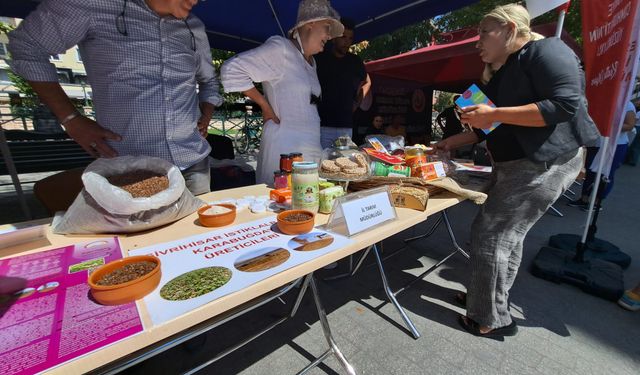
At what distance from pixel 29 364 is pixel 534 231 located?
14.0 feet

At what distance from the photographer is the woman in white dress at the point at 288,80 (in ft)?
5.14

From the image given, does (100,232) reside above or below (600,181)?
above

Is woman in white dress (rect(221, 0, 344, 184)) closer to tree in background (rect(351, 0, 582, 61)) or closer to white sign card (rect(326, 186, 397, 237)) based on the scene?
white sign card (rect(326, 186, 397, 237))

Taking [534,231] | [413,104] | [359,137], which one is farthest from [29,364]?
[413,104]

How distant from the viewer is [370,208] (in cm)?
114

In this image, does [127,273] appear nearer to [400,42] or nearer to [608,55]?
[608,55]

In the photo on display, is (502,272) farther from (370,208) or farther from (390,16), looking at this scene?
(390,16)

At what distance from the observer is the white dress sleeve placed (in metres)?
1.55

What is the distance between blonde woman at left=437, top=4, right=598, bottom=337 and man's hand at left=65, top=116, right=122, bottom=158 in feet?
5.40

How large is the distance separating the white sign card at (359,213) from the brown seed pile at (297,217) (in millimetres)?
89

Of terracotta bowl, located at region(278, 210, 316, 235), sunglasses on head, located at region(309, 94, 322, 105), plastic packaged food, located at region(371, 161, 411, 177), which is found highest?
sunglasses on head, located at region(309, 94, 322, 105)

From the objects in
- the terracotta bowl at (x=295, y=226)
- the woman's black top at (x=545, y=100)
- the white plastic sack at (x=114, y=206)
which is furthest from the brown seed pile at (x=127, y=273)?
the woman's black top at (x=545, y=100)

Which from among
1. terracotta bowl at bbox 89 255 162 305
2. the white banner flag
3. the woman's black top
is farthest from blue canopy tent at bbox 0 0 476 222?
terracotta bowl at bbox 89 255 162 305

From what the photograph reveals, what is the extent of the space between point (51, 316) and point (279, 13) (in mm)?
3329
